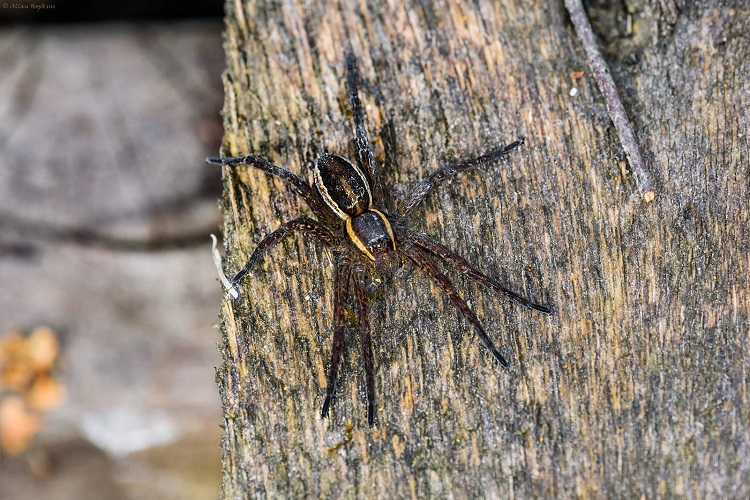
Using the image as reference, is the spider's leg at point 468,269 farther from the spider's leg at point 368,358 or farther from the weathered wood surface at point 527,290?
the spider's leg at point 368,358

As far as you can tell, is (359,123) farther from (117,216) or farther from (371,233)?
(117,216)

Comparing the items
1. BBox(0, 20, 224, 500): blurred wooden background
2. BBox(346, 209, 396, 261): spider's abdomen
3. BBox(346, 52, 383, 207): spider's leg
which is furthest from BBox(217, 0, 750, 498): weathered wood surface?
BBox(0, 20, 224, 500): blurred wooden background

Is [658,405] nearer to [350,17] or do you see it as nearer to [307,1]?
[350,17]

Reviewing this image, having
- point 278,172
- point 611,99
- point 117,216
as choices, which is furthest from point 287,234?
point 611,99

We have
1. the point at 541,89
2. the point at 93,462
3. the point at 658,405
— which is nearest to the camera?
the point at 658,405

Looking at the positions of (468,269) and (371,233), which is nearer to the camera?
(468,269)

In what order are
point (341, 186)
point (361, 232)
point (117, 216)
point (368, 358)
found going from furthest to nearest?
1. point (117, 216)
2. point (361, 232)
3. point (341, 186)
4. point (368, 358)

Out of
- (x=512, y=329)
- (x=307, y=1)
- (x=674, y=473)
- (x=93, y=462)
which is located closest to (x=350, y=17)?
(x=307, y=1)
